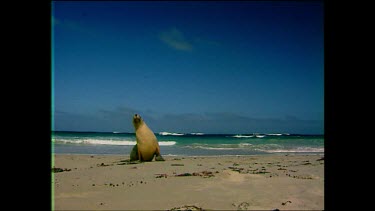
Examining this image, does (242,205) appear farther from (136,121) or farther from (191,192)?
(136,121)

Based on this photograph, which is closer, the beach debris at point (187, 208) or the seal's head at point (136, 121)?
A: the beach debris at point (187, 208)

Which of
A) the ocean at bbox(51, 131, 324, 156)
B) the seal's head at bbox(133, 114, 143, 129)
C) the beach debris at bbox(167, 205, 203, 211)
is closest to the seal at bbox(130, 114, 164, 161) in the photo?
the seal's head at bbox(133, 114, 143, 129)

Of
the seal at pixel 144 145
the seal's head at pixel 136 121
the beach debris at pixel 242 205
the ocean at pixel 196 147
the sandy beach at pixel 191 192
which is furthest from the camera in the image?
the ocean at pixel 196 147

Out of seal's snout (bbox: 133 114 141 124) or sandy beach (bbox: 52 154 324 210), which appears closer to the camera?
sandy beach (bbox: 52 154 324 210)

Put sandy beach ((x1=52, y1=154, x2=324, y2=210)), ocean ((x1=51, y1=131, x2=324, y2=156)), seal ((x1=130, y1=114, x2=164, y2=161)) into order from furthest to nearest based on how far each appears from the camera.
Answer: ocean ((x1=51, y1=131, x2=324, y2=156))
seal ((x1=130, y1=114, x2=164, y2=161))
sandy beach ((x1=52, y1=154, x2=324, y2=210))

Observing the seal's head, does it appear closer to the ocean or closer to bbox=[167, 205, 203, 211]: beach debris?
the ocean

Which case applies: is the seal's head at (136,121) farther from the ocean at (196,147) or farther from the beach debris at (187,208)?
the beach debris at (187,208)

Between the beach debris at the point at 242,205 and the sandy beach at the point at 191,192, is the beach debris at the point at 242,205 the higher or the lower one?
the higher one

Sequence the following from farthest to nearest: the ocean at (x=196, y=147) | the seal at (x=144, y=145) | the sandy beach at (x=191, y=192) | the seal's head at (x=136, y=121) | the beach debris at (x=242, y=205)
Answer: the ocean at (x=196, y=147) → the seal's head at (x=136, y=121) → the seal at (x=144, y=145) → the sandy beach at (x=191, y=192) → the beach debris at (x=242, y=205)

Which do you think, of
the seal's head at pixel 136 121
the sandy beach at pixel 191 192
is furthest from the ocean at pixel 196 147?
the sandy beach at pixel 191 192

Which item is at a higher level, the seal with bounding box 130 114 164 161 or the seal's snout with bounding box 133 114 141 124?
the seal's snout with bounding box 133 114 141 124
